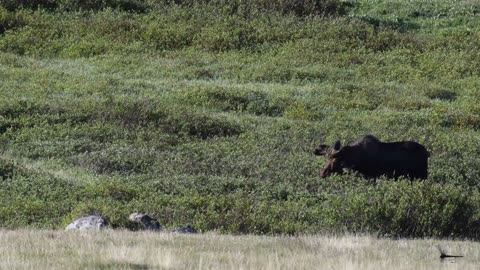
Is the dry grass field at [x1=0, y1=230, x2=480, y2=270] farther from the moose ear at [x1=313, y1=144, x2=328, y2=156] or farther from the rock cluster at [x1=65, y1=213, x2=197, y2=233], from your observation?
the moose ear at [x1=313, y1=144, x2=328, y2=156]

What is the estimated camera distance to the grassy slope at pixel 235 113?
1498 centimetres

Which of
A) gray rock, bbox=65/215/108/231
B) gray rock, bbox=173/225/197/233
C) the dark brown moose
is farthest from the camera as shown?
the dark brown moose

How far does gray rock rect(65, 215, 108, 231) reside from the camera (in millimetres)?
12688

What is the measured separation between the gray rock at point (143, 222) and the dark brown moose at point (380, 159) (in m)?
5.50

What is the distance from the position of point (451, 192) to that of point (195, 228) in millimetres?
3706

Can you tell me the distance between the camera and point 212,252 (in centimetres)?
1017

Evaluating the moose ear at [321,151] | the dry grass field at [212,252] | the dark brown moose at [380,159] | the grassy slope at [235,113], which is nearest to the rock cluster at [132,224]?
the grassy slope at [235,113]

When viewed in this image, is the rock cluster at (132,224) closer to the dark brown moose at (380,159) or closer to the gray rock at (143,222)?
the gray rock at (143,222)

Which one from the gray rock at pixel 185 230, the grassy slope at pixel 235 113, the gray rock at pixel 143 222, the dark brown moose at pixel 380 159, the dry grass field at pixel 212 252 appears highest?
the dry grass field at pixel 212 252

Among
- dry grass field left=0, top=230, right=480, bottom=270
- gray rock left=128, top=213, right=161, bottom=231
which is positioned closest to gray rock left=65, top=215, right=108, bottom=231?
gray rock left=128, top=213, right=161, bottom=231

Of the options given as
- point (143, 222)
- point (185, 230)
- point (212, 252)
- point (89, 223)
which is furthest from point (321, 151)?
point (212, 252)

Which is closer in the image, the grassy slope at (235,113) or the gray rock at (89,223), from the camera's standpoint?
the gray rock at (89,223)

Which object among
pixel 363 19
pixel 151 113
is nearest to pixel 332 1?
pixel 363 19

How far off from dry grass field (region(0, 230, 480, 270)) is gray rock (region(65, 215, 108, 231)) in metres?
0.89
